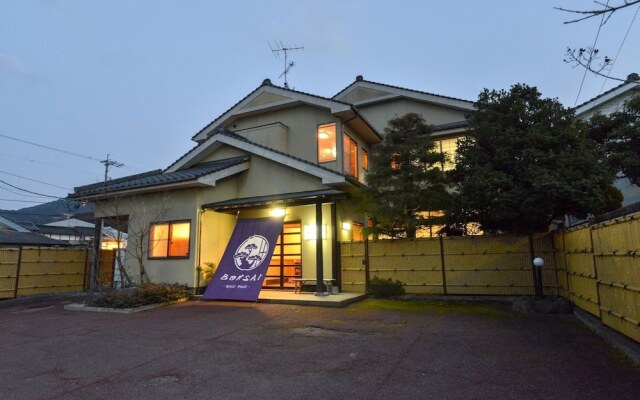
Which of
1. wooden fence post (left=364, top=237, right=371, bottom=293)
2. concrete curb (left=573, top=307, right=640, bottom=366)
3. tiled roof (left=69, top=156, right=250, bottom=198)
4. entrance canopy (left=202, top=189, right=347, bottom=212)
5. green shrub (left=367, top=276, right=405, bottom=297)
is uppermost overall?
tiled roof (left=69, top=156, right=250, bottom=198)

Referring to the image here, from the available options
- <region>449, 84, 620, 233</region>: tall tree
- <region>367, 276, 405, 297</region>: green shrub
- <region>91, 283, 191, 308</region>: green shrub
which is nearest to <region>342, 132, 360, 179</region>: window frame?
<region>367, 276, 405, 297</region>: green shrub

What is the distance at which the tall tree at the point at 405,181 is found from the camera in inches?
408

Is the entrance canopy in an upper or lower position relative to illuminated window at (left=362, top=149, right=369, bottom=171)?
lower

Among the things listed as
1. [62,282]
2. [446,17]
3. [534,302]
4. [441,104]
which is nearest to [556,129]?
[534,302]

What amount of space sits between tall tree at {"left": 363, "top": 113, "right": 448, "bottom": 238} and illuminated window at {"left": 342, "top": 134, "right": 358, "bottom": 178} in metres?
1.97

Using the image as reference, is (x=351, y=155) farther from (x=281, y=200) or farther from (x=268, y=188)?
(x=281, y=200)

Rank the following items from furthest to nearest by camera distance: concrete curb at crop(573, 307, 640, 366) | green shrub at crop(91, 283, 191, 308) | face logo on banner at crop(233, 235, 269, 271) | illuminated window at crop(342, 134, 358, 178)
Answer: illuminated window at crop(342, 134, 358, 178) < face logo on banner at crop(233, 235, 269, 271) < green shrub at crop(91, 283, 191, 308) < concrete curb at crop(573, 307, 640, 366)

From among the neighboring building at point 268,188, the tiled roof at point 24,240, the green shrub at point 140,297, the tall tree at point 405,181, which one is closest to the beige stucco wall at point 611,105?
the neighboring building at point 268,188

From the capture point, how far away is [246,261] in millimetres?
10781

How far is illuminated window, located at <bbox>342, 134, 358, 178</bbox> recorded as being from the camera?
13.2 m

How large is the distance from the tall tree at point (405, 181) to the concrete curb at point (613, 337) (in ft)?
14.2

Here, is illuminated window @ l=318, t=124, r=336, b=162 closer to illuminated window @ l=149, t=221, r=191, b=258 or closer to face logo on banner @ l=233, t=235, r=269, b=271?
face logo on banner @ l=233, t=235, r=269, b=271

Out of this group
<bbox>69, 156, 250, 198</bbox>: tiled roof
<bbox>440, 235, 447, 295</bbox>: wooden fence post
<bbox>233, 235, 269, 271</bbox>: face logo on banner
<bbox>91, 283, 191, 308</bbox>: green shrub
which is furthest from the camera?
<bbox>69, 156, 250, 198</bbox>: tiled roof

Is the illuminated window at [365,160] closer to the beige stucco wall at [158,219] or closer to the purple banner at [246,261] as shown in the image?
the purple banner at [246,261]
